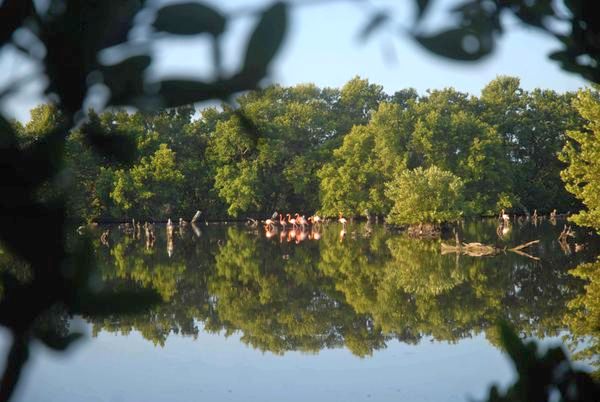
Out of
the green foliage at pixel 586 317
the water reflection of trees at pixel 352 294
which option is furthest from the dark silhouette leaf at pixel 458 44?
the water reflection of trees at pixel 352 294

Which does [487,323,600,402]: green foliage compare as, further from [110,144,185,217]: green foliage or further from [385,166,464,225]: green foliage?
[110,144,185,217]: green foliage

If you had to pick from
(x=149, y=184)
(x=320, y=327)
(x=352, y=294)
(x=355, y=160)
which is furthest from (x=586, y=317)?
(x=149, y=184)

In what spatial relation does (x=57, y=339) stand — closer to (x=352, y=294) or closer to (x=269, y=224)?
(x=352, y=294)

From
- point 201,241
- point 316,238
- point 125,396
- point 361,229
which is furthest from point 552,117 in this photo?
point 125,396

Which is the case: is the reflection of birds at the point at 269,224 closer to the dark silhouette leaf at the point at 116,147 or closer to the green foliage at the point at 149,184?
the green foliage at the point at 149,184

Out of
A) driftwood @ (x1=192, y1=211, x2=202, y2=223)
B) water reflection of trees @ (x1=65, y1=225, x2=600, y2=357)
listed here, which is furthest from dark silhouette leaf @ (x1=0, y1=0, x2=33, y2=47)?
driftwood @ (x1=192, y1=211, x2=202, y2=223)

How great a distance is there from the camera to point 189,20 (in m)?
0.56

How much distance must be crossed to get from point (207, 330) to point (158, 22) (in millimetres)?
13348

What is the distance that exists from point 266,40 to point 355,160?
1664 inches

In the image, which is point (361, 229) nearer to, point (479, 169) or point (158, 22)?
point (479, 169)

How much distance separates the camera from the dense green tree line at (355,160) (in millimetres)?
40500

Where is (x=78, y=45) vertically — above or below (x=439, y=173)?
above

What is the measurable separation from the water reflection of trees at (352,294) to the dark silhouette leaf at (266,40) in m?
9.66

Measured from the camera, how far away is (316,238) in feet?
107
